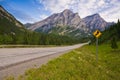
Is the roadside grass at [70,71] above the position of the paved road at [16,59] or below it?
below

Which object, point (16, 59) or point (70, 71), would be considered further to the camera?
point (16, 59)

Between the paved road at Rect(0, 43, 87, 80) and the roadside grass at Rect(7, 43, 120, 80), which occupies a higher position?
the paved road at Rect(0, 43, 87, 80)

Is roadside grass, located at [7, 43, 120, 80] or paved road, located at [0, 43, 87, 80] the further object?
paved road, located at [0, 43, 87, 80]

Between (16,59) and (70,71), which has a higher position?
(16,59)

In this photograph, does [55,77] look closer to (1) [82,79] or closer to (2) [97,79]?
(1) [82,79]

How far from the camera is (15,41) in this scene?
104 m

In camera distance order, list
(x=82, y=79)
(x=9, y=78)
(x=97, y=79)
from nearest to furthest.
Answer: (x=9, y=78) → (x=82, y=79) → (x=97, y=79)

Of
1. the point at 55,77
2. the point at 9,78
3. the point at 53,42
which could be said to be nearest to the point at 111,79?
the point at 55,77

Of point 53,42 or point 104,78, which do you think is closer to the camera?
point 104,78

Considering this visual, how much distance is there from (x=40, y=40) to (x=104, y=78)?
406ft

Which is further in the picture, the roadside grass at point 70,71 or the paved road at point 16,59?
the paved road at point 16,59

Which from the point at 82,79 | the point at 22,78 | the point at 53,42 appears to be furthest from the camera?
the point at 53,42

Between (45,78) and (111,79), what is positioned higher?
(45,78)

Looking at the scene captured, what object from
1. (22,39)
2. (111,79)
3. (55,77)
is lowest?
(111,79)
